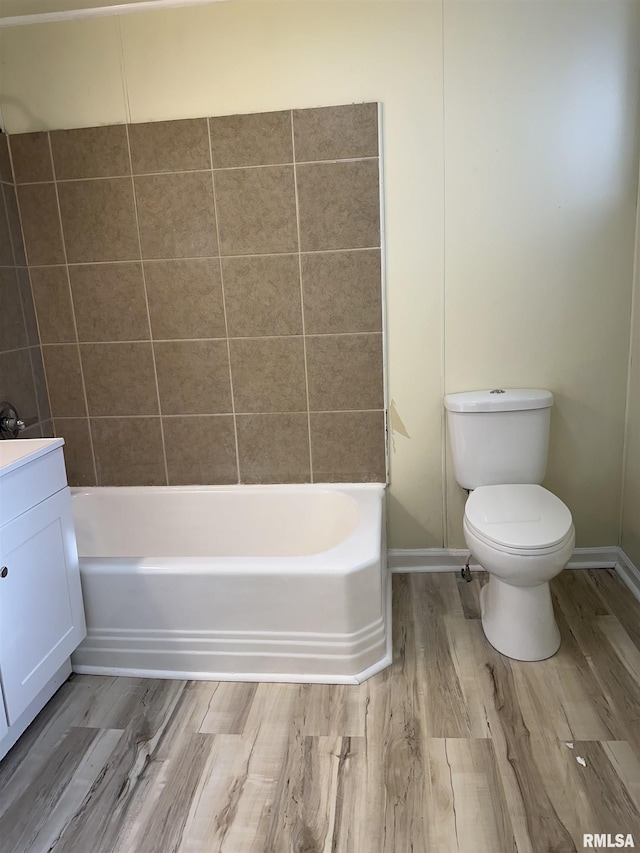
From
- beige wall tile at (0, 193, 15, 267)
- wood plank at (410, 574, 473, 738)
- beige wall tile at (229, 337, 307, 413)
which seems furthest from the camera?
beige wall tile at (229, 337, 307, 413)

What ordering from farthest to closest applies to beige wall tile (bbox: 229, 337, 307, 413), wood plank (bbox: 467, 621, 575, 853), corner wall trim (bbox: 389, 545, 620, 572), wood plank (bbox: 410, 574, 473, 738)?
corner wall trim (bbox: 389, 545, 620, 572)
beige wall tile (bbox: 229, 337, 307, 413)
wood plank (bbox: 410, 574, 473, 738)
wood plank (bbox: 467, 621, 575, 853)

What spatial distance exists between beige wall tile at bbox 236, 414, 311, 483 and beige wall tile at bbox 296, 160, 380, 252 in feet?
2.37

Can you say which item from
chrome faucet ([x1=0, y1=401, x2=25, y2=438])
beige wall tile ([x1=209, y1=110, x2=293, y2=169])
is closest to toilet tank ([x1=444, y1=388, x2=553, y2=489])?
beige wall tile ([x1=209, y1=110, x2=293, y2=169])

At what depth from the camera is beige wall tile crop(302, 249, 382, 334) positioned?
2.44m

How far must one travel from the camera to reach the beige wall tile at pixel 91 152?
2447mm

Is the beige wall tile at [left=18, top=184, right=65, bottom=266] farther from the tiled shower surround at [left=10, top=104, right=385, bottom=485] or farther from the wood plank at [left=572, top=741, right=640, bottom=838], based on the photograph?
the wood plank at [left=572, top=741, right=640, bottom=838]

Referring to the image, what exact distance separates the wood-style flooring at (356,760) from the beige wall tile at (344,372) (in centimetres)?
95

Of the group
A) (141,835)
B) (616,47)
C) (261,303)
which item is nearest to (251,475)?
(261,303)

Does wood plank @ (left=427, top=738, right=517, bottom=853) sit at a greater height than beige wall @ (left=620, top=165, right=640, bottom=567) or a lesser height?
lesser

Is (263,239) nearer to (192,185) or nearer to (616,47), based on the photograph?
(192,185)

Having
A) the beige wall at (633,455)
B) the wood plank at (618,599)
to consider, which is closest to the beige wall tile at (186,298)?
the beige wall at (633,455)

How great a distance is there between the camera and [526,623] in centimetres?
207

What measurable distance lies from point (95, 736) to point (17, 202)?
2.06 meters

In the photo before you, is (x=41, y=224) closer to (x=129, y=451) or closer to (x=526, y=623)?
(x=129, y=451)
